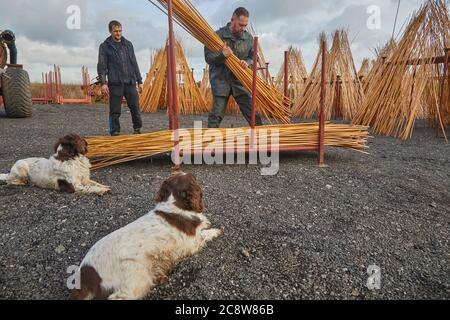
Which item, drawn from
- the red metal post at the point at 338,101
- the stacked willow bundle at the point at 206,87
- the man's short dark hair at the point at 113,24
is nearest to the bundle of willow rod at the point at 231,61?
the man's short dark hair at the point at 113,24

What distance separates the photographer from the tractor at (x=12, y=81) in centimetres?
627

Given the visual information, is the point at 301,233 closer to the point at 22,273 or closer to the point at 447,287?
the point at 447,287

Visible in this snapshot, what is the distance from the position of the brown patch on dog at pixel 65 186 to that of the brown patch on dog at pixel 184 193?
1204mm

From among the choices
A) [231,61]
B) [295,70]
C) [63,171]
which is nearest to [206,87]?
[295,70]

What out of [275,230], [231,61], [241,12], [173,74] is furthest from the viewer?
[241,12]

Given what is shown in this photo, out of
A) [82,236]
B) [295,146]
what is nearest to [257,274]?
[82,236]

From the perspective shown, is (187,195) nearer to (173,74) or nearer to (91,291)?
(91,291)

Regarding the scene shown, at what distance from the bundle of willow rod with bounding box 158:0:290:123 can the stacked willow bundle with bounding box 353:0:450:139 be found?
8.55 feet

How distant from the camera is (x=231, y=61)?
3.61m

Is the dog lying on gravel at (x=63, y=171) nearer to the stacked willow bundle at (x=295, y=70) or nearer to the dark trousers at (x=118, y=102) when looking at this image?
the dark trousers at (x=118, y=102)

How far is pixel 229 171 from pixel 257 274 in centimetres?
174

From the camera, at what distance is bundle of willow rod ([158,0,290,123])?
3040mm

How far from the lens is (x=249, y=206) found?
7.71ft

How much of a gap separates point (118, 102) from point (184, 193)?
2910 millimetres
